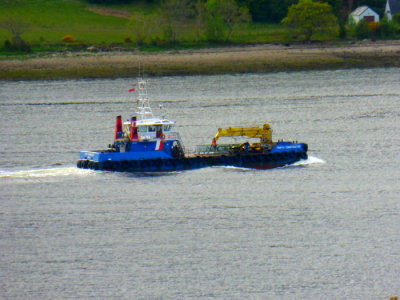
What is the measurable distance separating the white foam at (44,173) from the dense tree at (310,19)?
69.7 meters

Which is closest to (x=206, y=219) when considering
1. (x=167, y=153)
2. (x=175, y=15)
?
(x=167, y=153)

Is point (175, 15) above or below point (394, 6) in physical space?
below

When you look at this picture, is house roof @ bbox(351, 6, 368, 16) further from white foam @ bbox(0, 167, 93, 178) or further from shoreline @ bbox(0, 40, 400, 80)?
white foam @ bbox(0, 167, 93, 178)

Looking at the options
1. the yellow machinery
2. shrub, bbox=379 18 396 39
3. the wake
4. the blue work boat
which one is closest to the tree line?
shrub, bbox=379 18 396 39

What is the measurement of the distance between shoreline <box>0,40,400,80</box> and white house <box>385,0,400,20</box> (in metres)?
25.2

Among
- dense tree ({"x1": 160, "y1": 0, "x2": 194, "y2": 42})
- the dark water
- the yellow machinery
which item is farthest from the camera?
dense tree ({"x1": 160, "y1": 0, "x2": 194, "y2": 42})

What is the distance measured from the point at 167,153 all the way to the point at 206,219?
38.0 feet

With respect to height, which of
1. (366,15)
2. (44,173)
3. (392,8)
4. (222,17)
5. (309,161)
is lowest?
(44,173)

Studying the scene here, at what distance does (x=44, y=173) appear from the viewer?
169ft

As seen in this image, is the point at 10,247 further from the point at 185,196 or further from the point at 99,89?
the point at 99,89

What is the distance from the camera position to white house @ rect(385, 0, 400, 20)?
13512cm

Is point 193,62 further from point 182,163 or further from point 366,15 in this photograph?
point 182,163

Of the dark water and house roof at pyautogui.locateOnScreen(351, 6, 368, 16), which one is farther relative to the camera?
house roof at pyautogui.locateOnScreen(351, 6, 368, 16)

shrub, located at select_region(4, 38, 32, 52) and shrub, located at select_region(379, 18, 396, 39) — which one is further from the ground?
shrub, located at select_region(379, 18, 396, 39)
